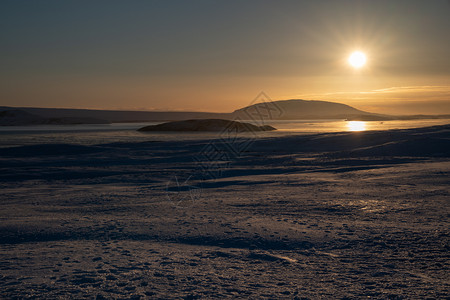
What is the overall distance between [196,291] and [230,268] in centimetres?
60

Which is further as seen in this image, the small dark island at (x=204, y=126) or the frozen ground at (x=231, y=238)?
the small dark island at (x=204, y=126)

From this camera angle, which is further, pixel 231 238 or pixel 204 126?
pixel 204 126

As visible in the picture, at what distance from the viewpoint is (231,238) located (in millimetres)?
4742

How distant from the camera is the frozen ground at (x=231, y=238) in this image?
3332 mm

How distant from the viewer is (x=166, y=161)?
51.9 feet

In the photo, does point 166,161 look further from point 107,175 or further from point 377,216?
point 377,216

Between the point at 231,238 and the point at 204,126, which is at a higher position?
the point at 204,126

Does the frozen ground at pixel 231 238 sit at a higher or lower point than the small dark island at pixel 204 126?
lower

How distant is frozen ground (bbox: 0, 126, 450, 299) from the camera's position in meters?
3.33

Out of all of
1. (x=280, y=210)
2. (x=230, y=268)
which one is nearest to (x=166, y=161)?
(x=280, y=210)

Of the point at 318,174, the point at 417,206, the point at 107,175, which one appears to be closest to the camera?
the point at 417,206

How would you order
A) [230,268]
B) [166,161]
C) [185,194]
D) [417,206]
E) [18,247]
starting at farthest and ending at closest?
[166,161] < [185,194] < [417,206] < [18,247] < [230,268]

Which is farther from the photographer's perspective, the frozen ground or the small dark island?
the small dark island

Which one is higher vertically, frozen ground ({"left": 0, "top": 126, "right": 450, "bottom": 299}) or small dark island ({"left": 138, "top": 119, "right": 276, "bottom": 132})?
small dark island ({"left": 138, "top": 119, "right": 276, "bottom": 132})
